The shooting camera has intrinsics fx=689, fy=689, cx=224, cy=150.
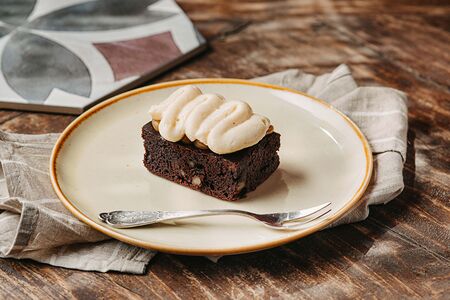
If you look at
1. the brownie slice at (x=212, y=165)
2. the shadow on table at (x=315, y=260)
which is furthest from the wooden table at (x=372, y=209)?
the brownie slice at (x=212, y=165)

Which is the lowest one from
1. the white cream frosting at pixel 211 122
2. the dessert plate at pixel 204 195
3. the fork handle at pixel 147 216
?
the dessert plate at pixel 204 195

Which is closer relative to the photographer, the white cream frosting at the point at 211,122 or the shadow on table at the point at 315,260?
the shadow on table at the point at 315,260

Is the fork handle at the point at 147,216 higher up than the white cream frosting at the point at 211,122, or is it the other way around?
the white cream frosting at the point at 211,122

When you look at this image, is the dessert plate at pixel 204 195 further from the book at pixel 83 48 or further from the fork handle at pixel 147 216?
the book at pixel 83 48

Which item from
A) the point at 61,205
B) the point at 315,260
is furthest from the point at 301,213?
the point at 61,205

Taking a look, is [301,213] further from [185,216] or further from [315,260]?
[185,216]

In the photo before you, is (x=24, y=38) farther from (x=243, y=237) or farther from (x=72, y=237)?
(x=243, y=237)

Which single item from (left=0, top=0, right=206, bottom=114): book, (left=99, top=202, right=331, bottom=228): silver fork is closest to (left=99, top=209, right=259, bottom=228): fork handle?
(left=99, top=202, right=331, bottom=228): silver fork

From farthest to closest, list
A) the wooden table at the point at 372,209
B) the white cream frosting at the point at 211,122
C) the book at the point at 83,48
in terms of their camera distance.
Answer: the book at the point at 83,48 < the white cream frosting at the point at 211,122 < the wooden table at the point at 372,209
